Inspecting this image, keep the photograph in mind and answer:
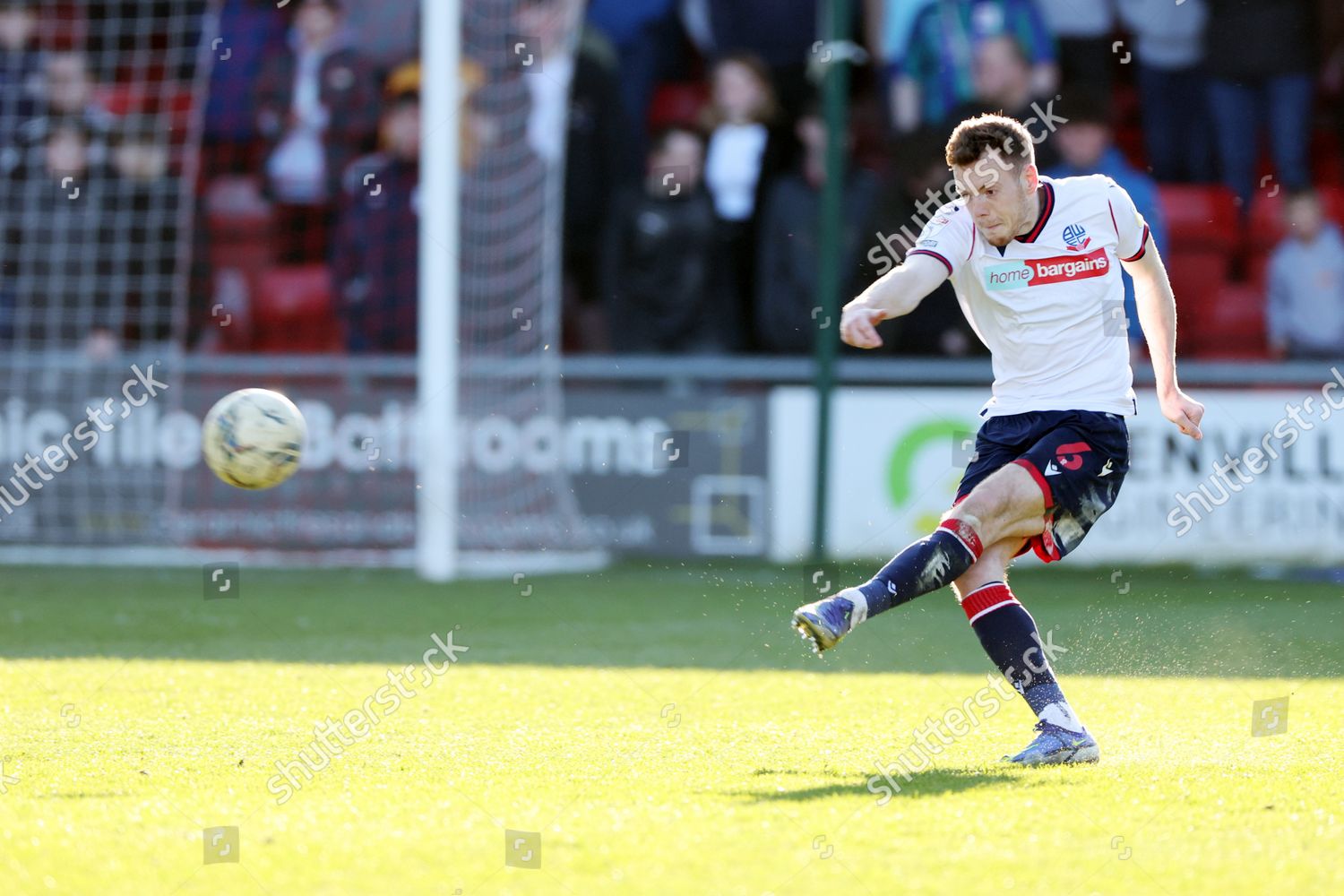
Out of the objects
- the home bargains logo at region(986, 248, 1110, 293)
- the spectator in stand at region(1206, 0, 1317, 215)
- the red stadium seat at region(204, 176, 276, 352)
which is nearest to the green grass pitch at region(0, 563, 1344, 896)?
the home bargains logo at region(986, 248, 1110, 293)

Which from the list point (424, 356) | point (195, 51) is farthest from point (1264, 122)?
point (195, 51)

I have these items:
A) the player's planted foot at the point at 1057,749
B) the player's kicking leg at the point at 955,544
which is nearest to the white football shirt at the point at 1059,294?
the player's kicking leg at the point at 955,544

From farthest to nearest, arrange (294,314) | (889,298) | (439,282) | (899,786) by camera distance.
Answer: (294,314) < (439,282) < (889,298) < (899,786)

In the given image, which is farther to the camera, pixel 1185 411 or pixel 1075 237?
pixel 1185 411

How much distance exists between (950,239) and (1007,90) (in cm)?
727

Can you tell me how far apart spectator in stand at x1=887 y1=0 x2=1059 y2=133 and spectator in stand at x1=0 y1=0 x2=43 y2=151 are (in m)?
6.31

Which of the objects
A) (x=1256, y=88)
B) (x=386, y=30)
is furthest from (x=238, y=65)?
(x=1256, y=88)

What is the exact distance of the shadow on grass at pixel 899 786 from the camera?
4.46 m

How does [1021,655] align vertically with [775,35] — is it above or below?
below

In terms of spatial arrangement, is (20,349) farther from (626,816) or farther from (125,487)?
(626,816)

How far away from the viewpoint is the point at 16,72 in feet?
42.1

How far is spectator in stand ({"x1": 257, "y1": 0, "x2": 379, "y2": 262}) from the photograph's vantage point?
12977 mm

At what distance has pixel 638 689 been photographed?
6609 millimetres

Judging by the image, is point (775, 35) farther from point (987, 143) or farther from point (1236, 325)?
point (987, 143)
